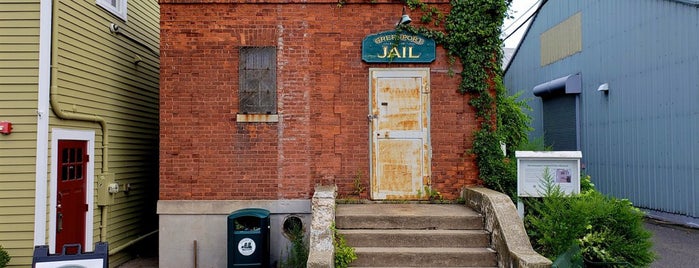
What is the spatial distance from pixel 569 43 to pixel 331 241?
13.7 m

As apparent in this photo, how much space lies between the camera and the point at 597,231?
20.1ft

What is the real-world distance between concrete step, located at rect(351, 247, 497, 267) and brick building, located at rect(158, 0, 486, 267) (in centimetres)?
181

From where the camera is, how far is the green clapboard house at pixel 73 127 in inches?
263

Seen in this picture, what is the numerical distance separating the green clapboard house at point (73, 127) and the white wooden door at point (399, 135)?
175 inches

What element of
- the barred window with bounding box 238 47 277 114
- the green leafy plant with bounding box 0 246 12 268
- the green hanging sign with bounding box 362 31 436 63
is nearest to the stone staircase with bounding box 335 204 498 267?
the barred window with bounding box 238 47 277 114

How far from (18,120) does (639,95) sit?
13.8 metres

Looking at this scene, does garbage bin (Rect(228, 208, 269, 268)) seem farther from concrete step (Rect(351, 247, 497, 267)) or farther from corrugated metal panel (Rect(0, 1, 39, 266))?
corrugated metal panel (Rect(0, 1, 39, 266))

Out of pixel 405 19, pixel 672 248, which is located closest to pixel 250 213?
pixel 405 19

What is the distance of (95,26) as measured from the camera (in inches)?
319

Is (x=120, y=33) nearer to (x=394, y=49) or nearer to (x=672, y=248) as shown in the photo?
(x=394, y=49)

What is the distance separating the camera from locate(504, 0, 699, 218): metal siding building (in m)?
11.3

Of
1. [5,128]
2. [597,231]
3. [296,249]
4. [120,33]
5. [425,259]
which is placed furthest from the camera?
[120,33]

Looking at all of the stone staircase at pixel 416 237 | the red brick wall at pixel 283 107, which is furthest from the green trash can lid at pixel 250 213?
the stone staircase at pixel 416 237

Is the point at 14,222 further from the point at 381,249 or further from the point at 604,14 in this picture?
the point at 604,14
